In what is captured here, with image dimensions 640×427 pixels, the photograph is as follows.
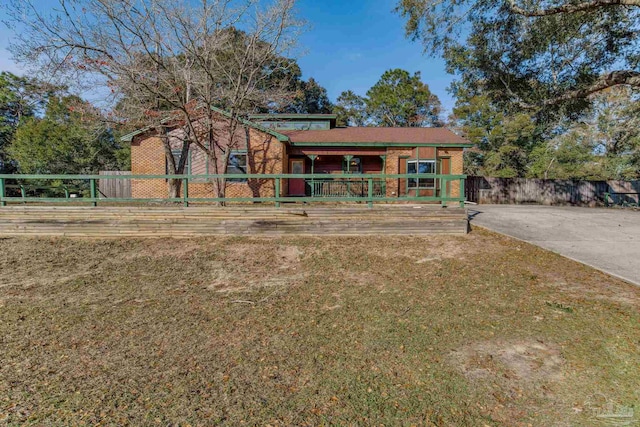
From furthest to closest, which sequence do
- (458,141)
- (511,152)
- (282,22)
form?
(511,152)
(458,141)
(282,22)

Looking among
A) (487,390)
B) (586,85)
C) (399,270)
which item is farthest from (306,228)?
(586,85)

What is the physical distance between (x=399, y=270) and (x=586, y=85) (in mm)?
8951

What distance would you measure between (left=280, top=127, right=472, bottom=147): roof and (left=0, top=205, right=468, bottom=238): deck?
8.37m

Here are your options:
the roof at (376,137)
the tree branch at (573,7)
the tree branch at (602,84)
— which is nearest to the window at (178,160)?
the roof at (376,137)

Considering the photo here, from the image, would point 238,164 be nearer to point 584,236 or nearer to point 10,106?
Answer: point 584,236

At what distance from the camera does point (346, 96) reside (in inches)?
1460

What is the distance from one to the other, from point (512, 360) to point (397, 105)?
34.2 m

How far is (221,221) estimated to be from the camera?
7820 millimetres

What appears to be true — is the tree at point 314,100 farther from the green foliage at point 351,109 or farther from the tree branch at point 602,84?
the tree branch at point 602,84

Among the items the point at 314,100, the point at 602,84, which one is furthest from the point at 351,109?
the point at 602,84

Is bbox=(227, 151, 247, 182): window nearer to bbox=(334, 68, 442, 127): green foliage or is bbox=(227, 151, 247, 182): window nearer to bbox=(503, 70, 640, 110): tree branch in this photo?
bbox=(503, 70, 640, 110): tree branch

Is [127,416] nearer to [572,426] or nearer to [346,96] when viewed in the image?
[572,426]

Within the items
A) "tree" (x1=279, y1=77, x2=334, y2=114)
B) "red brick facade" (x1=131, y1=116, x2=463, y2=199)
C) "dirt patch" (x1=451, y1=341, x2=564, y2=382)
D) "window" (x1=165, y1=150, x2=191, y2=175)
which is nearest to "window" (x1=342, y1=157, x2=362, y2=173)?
"red brick facade" (x1=131, y1=116, x2=463, y2=199)

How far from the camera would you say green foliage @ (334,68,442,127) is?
1335 inches
